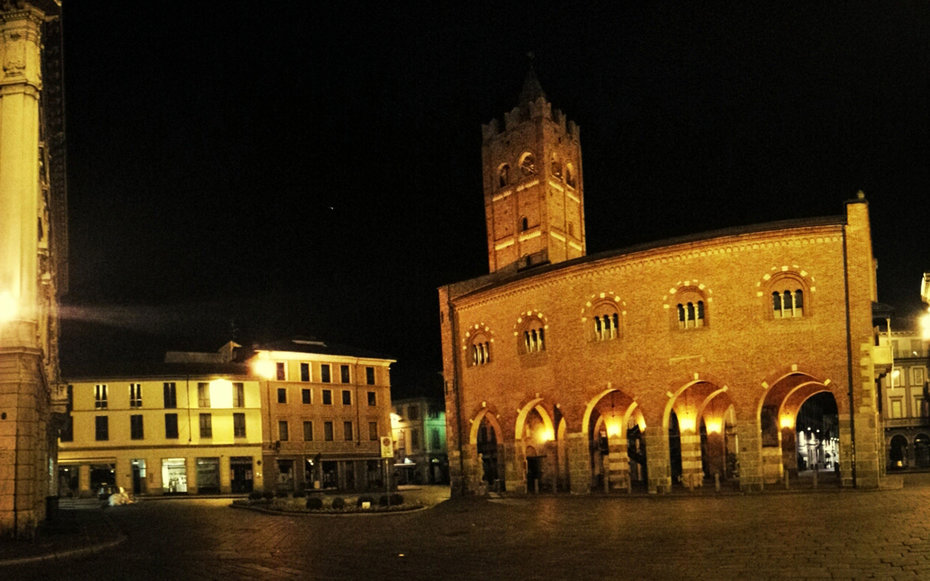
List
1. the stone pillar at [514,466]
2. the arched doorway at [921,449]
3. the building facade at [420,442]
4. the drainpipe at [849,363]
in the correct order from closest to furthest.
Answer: the drainpipe at [849,363]
the stone pillar at [514,466]
the arched doorway at [921,449]
the building facade at [420,442]

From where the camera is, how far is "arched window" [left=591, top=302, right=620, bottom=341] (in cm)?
4015

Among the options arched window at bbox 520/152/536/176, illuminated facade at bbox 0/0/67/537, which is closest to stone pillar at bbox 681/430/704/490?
illuminated facade at bbox 0/0/67/537

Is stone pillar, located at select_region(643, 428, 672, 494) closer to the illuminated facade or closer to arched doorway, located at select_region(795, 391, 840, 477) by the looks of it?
the illuminated facade

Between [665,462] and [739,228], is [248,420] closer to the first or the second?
[665,462]

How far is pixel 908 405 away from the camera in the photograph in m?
70.7

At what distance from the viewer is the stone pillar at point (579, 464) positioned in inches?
1602

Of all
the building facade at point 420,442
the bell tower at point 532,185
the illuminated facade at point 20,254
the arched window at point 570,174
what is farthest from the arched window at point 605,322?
the building facade at point 420,442

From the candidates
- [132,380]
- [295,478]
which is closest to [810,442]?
[295,478]

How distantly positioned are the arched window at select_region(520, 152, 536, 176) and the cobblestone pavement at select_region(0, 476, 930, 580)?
34288mm

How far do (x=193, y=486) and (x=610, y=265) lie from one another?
35.4 meters

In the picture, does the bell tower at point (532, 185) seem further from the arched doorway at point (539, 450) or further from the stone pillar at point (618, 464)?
the stone pillar at point (618, 464)

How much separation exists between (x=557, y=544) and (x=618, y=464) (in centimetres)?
2405

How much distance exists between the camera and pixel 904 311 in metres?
73.8

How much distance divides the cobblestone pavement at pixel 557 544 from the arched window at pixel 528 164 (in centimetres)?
3429
